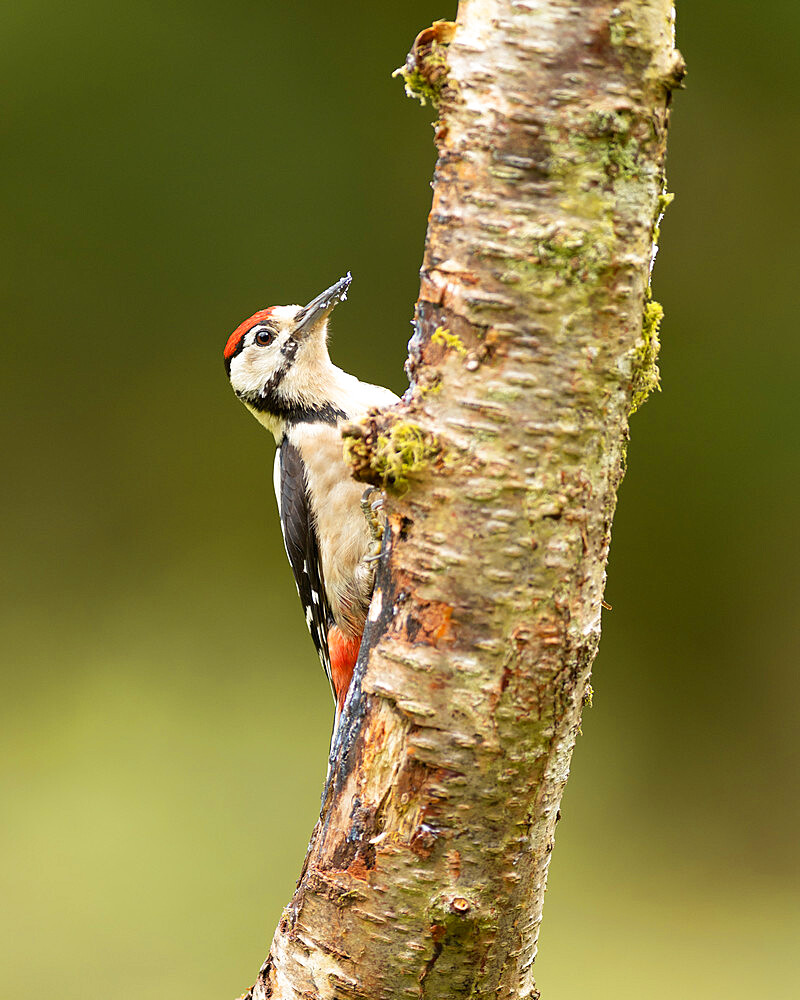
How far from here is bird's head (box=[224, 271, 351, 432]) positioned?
2.05 metres

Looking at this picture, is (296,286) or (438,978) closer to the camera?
(438,978)

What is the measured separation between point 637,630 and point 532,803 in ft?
10.8

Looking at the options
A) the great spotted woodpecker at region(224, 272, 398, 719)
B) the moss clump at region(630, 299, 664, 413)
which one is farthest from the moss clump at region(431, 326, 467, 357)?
the great spotted woodpecker at region(224, 272, 398, 719)

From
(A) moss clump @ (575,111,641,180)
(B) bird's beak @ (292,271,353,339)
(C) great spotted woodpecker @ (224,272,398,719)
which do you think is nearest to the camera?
(A) moss clump @ (575,111,641,180)

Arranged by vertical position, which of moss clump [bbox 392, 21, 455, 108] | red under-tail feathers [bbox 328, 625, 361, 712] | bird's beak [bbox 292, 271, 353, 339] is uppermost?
bird's beak [bbox 292, 271, 353, 339]

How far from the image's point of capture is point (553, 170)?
0.97 metres

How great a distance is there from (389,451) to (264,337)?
1135mm

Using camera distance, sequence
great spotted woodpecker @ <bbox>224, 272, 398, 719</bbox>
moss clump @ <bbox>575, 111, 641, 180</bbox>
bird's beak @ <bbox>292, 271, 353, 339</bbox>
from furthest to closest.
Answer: bird's beak @ <bbox>292, 271, 353, 339</bbox> < great spotted woodpecker @ <bbox>224, 272, 398, 719</bbox> < moss clump @ <bbox>575, 111, 641, 180</bbox>

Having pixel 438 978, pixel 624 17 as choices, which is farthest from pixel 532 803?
pixel 624 17

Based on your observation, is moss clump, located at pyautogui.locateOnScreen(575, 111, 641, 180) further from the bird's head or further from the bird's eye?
the bird's eye

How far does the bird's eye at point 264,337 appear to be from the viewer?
6.91ft

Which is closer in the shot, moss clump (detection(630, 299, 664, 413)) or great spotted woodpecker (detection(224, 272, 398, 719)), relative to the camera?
moss clump (detection(630, 299, 664, 413))

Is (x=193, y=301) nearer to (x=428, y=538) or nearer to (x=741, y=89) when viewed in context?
(x=741, y=89)

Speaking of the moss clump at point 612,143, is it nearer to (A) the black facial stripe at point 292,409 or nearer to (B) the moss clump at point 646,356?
(B) the moss clump at point 646,356
